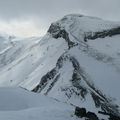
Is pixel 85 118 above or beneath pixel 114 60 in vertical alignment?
beneath

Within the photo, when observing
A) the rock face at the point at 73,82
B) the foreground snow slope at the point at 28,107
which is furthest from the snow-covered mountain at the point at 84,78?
the foreground snow slope at the point at 28,107

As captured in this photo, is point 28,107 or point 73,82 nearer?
point 28,107

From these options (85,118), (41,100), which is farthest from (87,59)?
(85,118)

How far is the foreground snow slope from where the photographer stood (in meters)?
43.7

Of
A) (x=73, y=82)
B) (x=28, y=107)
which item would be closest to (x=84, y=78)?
(x=73, y=82)

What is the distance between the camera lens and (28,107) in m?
54.2

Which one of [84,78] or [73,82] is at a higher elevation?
[84,78]

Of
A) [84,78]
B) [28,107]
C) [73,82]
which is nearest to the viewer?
[28,107]

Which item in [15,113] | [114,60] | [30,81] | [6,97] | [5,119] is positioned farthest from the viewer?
[30,81]

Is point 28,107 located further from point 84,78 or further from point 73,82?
point 73,82

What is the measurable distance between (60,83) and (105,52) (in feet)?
108

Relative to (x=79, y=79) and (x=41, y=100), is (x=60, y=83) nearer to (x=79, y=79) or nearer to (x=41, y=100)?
(x=79, y=79)

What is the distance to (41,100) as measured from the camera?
5947 cm

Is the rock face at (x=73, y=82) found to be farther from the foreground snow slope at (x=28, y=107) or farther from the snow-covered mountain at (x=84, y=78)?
the foreground snow slope at (x=28, y=107)
